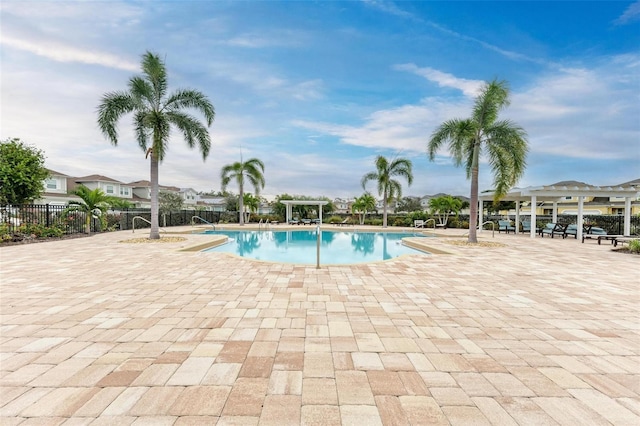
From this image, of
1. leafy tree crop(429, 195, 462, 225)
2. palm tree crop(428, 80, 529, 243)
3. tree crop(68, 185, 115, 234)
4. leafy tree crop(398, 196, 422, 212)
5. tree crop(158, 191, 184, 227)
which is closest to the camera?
palm tree crop(428, 80, 529, 243)

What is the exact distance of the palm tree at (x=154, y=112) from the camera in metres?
11.1

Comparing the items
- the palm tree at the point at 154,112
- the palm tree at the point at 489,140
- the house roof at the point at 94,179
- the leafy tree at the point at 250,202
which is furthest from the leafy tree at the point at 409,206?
the house roof at the point at 94,179

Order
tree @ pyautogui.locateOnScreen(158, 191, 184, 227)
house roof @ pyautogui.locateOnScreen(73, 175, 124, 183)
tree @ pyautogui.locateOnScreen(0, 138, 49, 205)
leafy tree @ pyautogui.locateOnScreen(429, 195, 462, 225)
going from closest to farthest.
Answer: tree @ pyautogui.locateOnScreen(0, 138, 49, 205) < leafy tree @ pyautogui.locateOnScreen(429, 195, 462, 225) < tree @ pyautogui.locateOnScreen(158, 191, 184, 227) < house roof @ pyautogui.locateOnScreen(73, 175, 124, 183)

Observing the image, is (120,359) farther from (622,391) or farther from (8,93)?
(8,93)

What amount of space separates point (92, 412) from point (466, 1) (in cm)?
1365

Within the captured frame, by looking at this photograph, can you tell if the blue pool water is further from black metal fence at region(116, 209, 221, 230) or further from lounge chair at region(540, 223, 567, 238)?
lounge chair at region(540, 223, 567, 238)

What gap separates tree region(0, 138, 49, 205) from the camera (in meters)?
12.3

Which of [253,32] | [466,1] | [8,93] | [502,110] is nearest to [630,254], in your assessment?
[502,110]

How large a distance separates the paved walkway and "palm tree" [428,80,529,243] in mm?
6625

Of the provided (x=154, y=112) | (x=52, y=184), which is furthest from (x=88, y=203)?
(x=52, y=184)

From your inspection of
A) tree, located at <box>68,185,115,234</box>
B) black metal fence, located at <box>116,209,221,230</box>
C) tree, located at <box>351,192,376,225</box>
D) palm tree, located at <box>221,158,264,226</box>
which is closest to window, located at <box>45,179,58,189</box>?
black metal fence, located at <box>116,209,221,230</box>

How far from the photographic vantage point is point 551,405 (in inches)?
77.3

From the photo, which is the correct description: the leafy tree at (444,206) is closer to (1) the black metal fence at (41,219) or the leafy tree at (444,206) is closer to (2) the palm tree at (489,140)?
(2) the palm tree at (489,140)

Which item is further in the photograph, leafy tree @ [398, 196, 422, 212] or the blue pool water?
leafy tree @ [398, 196, 422, 212]
